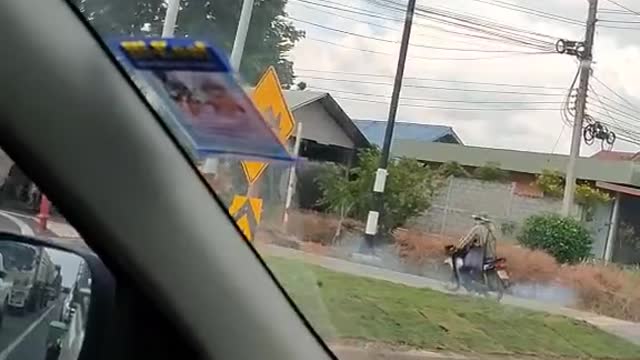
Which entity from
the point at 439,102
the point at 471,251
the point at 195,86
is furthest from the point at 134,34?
the point at 471,251

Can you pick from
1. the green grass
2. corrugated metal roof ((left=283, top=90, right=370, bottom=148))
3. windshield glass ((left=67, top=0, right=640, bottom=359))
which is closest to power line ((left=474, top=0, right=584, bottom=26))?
windshield glass ((left=67, top=0, right=640, bottom=359))

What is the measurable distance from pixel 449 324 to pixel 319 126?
528 millimetres

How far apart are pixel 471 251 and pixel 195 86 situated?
2.39 ft

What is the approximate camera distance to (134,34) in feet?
5.73

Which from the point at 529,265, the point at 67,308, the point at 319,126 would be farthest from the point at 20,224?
the point at 529,265

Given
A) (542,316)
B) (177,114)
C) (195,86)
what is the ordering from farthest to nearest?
1. (542,316)
2. (195,86)
3. (177,114)

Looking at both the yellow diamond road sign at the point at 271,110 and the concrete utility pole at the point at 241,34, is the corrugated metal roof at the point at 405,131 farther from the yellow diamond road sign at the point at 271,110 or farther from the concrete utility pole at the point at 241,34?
the concrete utility pole at the point at 241,34

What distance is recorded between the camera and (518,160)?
2.09m

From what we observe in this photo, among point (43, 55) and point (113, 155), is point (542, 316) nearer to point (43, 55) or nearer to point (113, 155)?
point (113, 155)

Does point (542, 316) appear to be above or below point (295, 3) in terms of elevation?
below

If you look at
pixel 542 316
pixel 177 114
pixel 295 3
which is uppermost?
pixel 295 3

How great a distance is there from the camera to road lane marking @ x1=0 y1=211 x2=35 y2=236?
5.51ft

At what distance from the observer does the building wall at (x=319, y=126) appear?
2049 millimetres

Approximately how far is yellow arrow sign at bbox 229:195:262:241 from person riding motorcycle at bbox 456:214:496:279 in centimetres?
48
